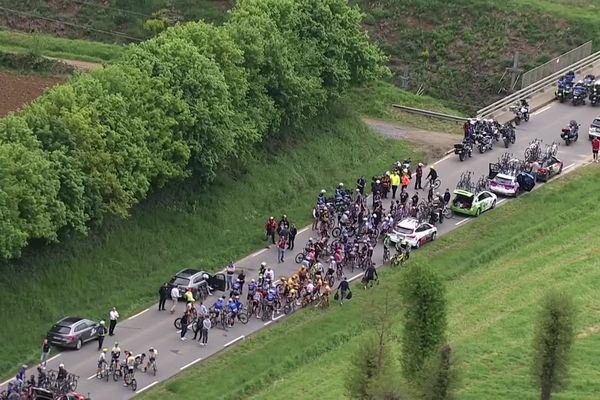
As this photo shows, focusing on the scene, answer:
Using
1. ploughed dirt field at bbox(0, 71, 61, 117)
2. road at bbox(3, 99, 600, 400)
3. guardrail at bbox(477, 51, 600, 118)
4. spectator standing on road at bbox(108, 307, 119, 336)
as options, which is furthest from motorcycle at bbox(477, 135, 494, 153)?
spectator standing on road at bbox(108, 307, 119, 336)

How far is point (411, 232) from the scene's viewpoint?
7275cm

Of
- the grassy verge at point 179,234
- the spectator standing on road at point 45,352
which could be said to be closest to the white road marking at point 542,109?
the grassy verge at point 179,234

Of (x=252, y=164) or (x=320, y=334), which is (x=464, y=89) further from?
(x=320, y=334)

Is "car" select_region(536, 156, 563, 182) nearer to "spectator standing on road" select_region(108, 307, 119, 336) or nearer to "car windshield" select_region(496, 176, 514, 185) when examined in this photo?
"car windshield" select_region(496, 176, 514, 185)

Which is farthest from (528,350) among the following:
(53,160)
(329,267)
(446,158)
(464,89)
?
(464,89)

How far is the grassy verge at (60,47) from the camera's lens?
105 metres

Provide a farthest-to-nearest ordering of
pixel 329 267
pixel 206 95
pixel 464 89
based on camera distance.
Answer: pixel 464 89
pixel 206 95
pixel 329 267

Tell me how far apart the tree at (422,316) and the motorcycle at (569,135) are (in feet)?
130

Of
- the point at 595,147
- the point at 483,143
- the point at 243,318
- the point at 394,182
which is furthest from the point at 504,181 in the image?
the point at 243,318

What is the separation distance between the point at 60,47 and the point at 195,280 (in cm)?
4658

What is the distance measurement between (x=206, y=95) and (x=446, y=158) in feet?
57.8

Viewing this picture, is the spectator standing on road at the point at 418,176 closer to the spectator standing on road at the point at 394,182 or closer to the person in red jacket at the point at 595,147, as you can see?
the spectator standing on road at the point at 394,182

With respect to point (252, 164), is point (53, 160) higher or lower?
higher

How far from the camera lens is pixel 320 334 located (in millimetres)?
64062
